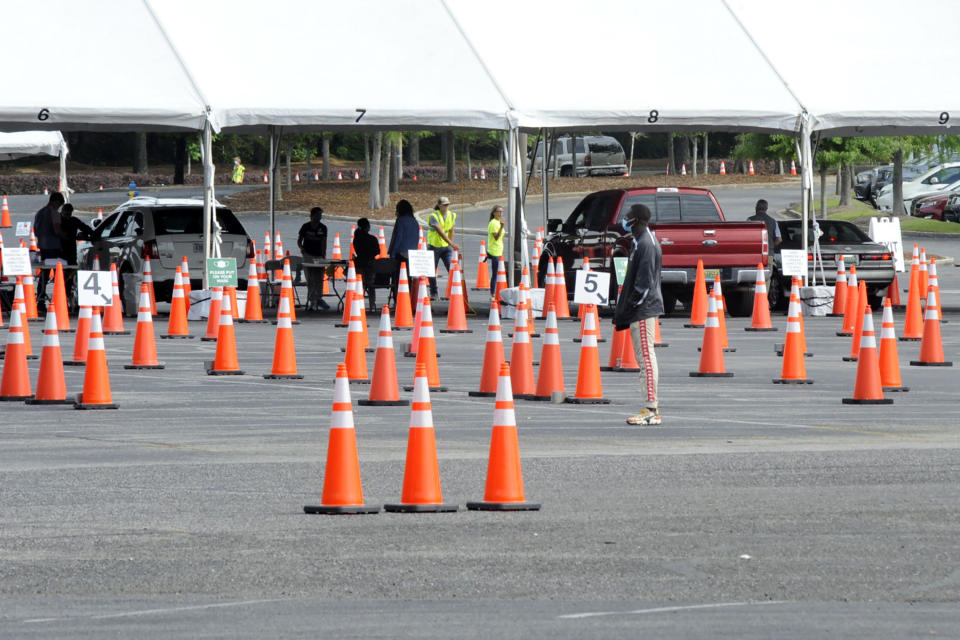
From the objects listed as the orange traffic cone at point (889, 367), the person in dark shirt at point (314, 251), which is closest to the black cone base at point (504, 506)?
the orange traffic cone at point (889, 367)

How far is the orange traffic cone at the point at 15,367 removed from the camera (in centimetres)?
1502

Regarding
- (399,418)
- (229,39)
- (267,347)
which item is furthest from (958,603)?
(229,39)

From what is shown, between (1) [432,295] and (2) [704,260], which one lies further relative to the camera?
(1) [432,295]

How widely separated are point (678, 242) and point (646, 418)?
A: 12.8m

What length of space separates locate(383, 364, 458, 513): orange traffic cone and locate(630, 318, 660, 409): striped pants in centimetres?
415

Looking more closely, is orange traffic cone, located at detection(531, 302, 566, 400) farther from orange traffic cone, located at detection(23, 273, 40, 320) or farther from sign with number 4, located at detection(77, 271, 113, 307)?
orange traffic cone, located at detection(23, 273, 40, 320)

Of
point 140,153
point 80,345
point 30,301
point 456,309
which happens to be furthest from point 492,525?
point 140,153

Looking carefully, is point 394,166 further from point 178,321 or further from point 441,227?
point 178,321

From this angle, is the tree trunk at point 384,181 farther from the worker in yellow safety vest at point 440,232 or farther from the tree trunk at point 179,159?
the worker in yellow safety vest at point 440,232

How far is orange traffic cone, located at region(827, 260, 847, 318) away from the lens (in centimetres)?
2692

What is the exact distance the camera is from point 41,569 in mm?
8227

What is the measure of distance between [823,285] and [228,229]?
29.2 feet

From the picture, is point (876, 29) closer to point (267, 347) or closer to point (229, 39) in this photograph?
point (229, 39)

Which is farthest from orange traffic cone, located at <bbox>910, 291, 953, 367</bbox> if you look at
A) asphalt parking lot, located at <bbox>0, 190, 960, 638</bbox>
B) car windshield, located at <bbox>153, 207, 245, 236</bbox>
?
car windshield, located at <bbox>153, 207, 245, 236</bbox>
